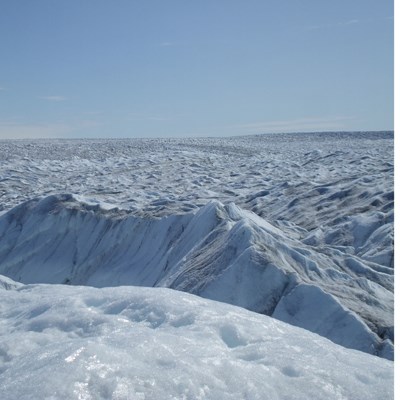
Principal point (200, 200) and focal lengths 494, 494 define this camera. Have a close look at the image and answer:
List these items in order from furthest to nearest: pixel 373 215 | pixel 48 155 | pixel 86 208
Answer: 1. pixel 48 155
2. pixel 86 208
3. pixel 373 215

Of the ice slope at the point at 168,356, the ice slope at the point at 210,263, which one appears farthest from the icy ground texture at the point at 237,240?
the ice slope at the point at 168,356

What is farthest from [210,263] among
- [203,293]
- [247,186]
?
[247,186]

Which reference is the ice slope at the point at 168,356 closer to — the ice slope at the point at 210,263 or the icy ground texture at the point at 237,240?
the ice slope at the point at 210,263

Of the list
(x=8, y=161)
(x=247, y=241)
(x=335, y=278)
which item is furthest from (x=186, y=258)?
(x=8, y=161)

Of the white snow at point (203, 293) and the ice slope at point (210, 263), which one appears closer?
the white snow at point (203, 293)

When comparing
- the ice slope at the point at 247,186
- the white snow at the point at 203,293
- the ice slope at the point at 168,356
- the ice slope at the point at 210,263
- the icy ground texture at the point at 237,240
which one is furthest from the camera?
the ice slope at the point at 247,186

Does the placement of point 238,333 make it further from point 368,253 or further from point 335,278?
point 368,253

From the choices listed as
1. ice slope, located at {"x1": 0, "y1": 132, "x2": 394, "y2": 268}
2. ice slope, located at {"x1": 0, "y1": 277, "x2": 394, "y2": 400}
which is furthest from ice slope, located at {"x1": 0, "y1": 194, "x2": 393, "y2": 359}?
ice slope, located at {"x1": 0, "y1": 277, "x2": 394, "y2": 400}
